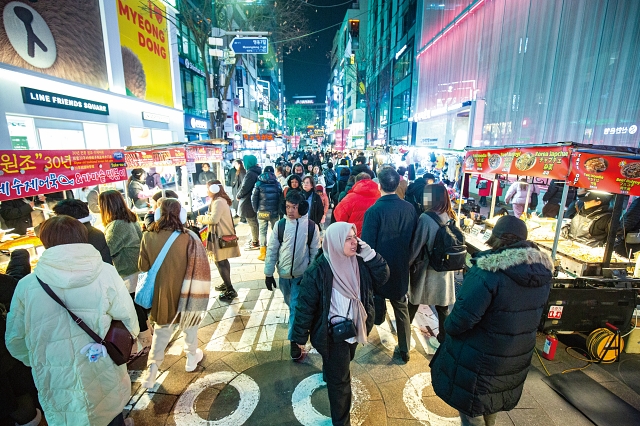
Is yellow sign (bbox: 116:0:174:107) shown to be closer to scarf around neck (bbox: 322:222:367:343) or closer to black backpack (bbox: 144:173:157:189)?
black backpack (bbox: 144:173:157:189)

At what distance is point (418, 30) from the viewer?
23.5 metres

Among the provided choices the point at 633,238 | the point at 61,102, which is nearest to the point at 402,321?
the point at 633,238

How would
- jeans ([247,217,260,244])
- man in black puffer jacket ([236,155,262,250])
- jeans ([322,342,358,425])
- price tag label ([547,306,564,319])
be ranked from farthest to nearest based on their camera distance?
1. jeans ([247,217,260,244])
2. man in black puffer jacket ([236,155,262,250])
3. price tag label ([547,306,564,319])
4. jeans ([322,342,358,425])

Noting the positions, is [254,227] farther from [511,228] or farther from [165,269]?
[511,228]

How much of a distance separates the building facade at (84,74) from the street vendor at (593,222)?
12287mm

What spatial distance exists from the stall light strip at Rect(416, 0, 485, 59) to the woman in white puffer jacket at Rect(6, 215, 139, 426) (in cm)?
1663

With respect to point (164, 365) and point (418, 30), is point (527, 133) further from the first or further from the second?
point (418, 30)

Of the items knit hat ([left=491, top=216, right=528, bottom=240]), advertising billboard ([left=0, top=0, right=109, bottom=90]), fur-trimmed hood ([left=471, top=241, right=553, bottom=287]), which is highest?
advertising billboard ([left=0, top=0, right=109, bottom=90])

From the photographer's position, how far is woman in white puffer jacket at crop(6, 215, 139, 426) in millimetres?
2016

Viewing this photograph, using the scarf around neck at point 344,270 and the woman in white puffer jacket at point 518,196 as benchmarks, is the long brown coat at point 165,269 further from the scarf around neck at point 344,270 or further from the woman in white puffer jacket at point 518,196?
the woman in white puffer jacket at point 518,196

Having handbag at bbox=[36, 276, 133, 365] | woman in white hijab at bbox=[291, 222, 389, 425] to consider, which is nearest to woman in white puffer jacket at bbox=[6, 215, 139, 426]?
handbag at bbox=[36, 276, 133, 365]

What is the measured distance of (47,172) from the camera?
379 cm

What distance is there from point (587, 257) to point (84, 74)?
13514 millimetres

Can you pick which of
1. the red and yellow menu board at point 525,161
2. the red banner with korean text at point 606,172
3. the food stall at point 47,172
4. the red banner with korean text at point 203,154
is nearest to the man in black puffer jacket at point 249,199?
the red banner with korean text at point 203,154
